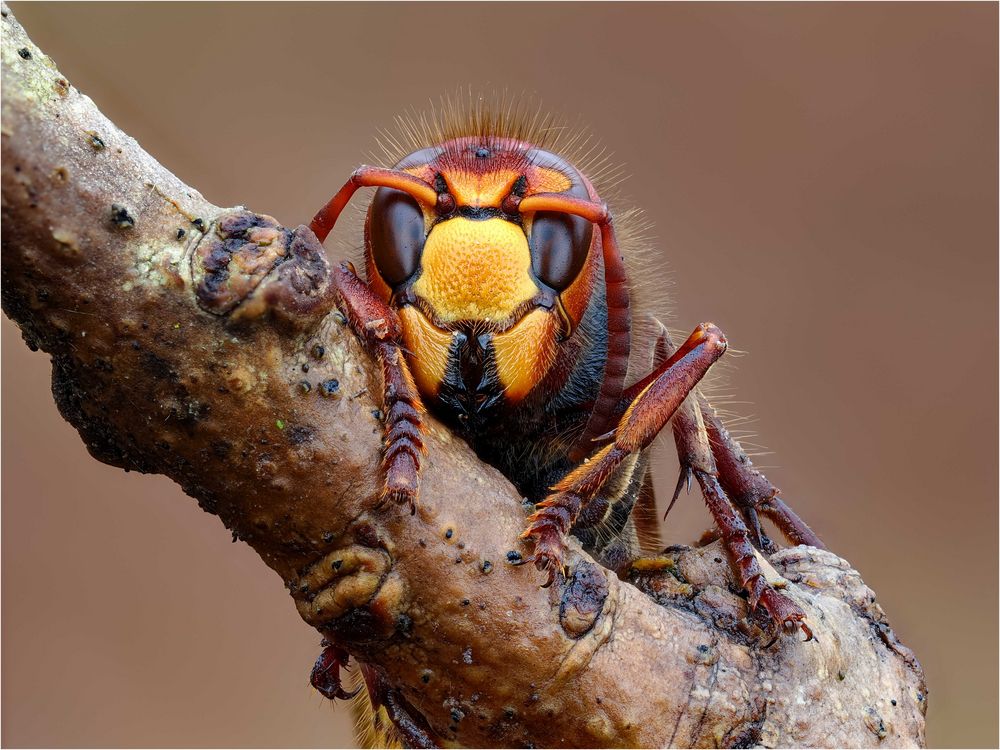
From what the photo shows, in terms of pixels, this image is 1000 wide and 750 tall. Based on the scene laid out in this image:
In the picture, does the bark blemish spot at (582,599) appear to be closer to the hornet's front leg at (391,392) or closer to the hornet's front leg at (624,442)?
the hornet's front leg at (624,442)

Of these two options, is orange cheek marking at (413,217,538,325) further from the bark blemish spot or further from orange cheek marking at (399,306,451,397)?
the bark blemish spot

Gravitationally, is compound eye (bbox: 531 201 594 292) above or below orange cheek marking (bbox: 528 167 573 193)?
below

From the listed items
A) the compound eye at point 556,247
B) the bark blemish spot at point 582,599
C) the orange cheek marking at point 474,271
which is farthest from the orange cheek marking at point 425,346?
the bark blemish spot at point 582,599

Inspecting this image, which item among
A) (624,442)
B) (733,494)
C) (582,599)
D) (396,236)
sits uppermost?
Result: (733,494)

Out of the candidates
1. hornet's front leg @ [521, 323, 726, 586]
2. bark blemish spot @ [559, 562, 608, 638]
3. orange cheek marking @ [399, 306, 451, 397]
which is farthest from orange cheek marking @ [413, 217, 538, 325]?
bark blemish spot @ [559, 562, 608, 638]

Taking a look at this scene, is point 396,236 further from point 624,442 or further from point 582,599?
point 582,599

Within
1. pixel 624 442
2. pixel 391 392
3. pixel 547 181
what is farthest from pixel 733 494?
pixel 391 392
